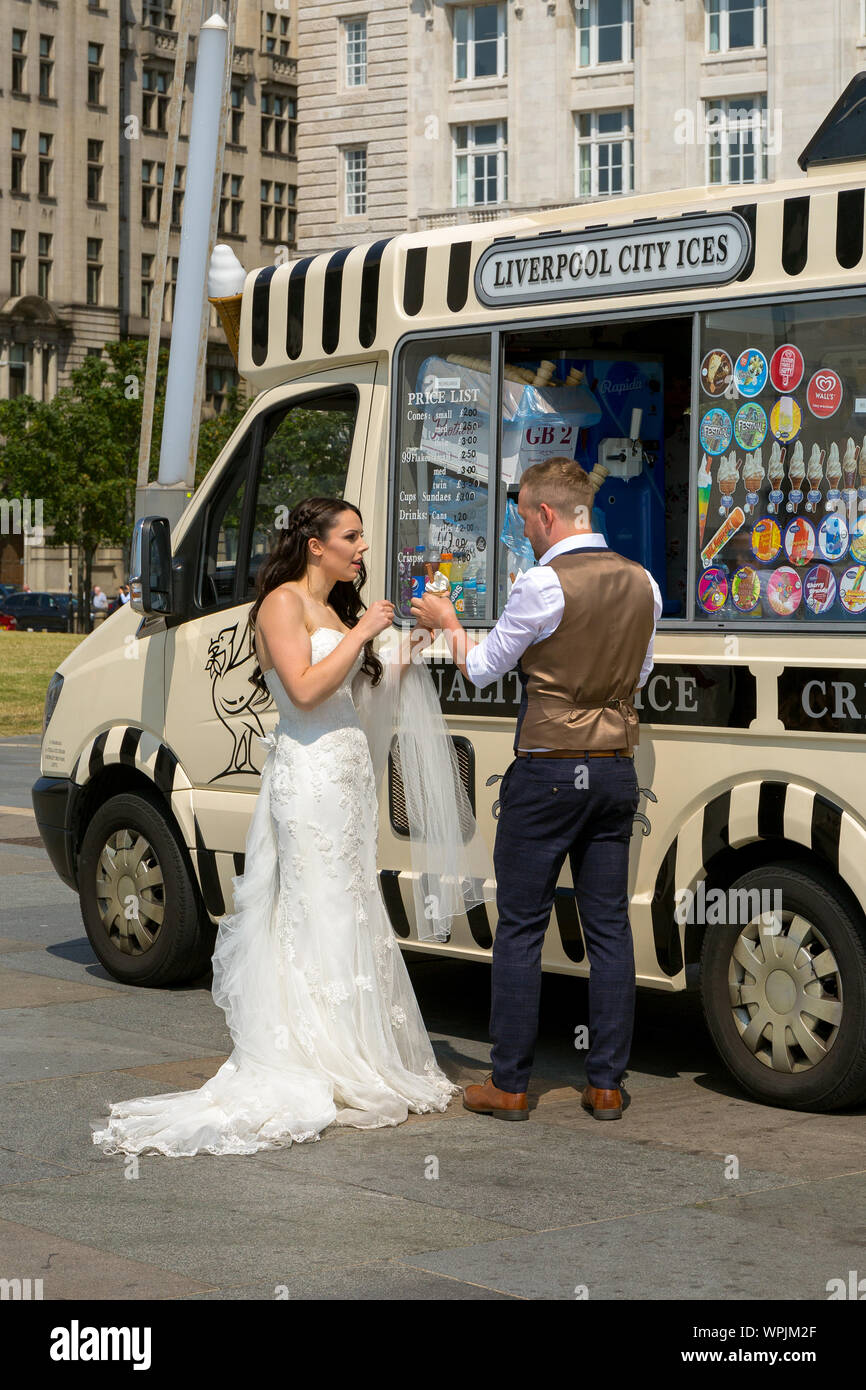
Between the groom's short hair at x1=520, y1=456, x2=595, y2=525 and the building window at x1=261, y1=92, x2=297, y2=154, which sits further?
the building window at x1=261, y1=92, x2=297, y2=154

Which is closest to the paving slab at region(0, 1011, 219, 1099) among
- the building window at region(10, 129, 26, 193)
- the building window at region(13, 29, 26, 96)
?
the building window at region(10, 129, 26, 193)

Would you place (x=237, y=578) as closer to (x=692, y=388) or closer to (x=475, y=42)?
(x=692, y=388)

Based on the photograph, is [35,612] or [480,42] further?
[35,612]

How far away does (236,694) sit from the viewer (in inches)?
311

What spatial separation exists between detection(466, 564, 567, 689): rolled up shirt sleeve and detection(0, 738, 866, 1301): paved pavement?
4.63 ft

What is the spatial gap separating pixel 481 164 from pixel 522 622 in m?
47.7

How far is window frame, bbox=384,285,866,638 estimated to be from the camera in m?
6.27

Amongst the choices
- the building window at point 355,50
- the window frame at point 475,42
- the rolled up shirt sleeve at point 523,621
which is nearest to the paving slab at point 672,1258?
the rolled up shirt sleeve at point 523,621

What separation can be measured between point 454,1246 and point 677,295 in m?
3.16

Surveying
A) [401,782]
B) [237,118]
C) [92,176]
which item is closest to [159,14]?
[237,118]

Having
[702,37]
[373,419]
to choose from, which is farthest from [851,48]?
[373,419]

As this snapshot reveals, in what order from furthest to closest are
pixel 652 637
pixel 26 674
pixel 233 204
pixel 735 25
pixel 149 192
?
1. pixel 233 204
2. pixel 149 192
3. pixel 735 25
4. pixel 26 674
5. pixel 652 637

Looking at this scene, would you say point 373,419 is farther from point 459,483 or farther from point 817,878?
point 817,878

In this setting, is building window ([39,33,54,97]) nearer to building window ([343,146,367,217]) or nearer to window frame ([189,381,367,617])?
building window ([343,146,367,217])
